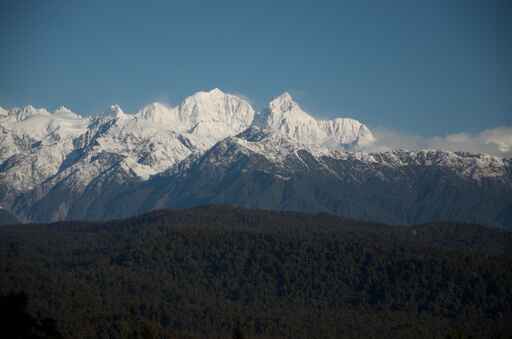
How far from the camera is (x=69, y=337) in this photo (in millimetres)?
198000

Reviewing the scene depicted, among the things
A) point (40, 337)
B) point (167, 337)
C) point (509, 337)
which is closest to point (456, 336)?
point (509, 337)

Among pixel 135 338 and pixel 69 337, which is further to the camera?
pixel 69 337

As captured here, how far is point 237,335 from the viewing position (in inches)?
4358

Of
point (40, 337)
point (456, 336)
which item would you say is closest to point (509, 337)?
point (456, 336)

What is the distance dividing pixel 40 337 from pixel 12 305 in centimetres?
331

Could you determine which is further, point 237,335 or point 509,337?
point 509,337

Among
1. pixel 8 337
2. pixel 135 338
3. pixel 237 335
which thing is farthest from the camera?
pixel 135 338

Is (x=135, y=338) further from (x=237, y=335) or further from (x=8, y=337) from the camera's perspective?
(x=8, y=337)

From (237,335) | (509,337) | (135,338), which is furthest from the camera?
(509,337)

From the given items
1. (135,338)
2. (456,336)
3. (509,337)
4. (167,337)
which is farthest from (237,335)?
(509,337)

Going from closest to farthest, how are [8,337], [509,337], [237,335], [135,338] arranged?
[8,337]
[237,335]
[135,338]
[509,337]

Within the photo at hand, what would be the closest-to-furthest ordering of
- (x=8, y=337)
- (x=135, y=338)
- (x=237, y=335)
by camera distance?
(x=8, y=337)
(x=237, y=335)
(x=135, y=338)

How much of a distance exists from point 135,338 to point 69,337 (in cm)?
6511

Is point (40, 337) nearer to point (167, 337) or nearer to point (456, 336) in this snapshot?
point (456, 336)
